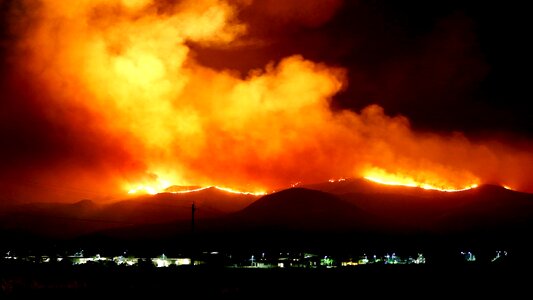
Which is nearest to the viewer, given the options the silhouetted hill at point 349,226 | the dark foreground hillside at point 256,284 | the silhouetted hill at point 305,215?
the dark foreground hillside at point 256,284

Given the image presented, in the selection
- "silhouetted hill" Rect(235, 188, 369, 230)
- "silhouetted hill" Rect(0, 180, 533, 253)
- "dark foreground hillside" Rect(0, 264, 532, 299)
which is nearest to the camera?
"dark foreground hillside" Rect(0, 264, 532, 299)

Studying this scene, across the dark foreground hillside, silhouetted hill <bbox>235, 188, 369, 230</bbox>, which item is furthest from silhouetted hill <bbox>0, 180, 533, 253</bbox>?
the dark foreground hillside

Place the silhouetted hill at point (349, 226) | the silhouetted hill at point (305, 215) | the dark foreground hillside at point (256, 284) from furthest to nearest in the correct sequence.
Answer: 1. the silhouetted hill at point (305, 215)
2. the silhouetted hill at point (349, 226)
3. the dark foreground hillside at point (256, 284)

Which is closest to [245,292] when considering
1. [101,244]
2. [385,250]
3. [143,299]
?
[143,299]

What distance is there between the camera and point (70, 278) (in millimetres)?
56344

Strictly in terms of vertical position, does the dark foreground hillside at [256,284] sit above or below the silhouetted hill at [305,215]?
below

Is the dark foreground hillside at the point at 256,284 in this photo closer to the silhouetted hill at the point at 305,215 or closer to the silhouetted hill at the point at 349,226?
the silhouetted hill at the point at 349,226

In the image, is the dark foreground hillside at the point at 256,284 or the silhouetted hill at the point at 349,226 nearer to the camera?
the dark foreground hillside at the point at 256,284

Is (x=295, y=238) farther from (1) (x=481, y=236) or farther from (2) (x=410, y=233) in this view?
(1) (x=481, y=236)

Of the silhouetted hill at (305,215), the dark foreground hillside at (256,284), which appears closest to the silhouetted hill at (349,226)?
the silhouetted hill at (305,215)

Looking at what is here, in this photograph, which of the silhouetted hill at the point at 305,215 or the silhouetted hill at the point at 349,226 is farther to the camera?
the silhouetted hill at the point at 305,215

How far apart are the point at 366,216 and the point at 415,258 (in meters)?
78.2

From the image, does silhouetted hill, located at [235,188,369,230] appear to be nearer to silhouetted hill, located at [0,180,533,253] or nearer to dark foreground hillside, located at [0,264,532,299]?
silhouetted hill, located at [0,180,533,253]

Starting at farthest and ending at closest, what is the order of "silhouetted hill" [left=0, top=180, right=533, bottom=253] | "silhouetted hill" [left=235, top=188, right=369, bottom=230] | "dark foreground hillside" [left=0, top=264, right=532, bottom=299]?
"silhouetted hill" [left=235, top=188, right=369, bottom=230]
"silhouetted hill" [left=0, top=180, right=533, bottom=253]
"dark foreground hillside" [left=0, top=264, right=532, bottom=299]
